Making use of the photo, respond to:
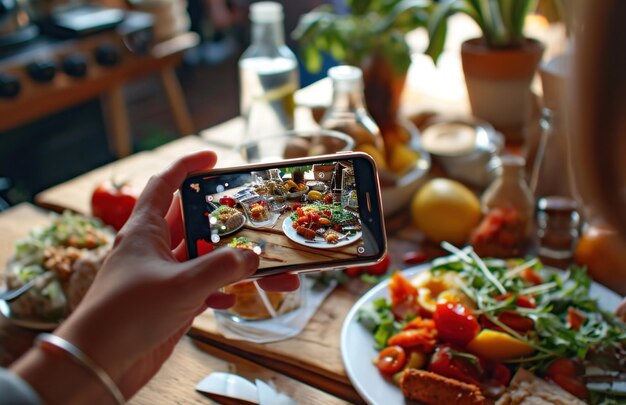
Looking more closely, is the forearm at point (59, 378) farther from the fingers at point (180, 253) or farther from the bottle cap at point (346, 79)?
the bottle cap at point (346, 79)

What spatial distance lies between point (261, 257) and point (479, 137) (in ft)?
2.46

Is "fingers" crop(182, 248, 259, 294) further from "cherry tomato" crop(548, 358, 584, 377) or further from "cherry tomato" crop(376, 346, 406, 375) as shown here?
"cherry tomato" crop(548, 358, 584, 377)

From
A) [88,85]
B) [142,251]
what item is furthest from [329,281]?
[88,85]

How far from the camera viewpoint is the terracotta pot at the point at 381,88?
1435mm

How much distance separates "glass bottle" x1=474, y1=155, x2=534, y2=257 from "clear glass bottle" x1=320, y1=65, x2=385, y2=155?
24 centimetres

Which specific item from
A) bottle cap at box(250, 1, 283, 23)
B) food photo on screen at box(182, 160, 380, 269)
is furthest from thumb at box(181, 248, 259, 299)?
bottle cap at box(250, 1, 283, 23)

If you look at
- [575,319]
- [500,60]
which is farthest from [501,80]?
[575,319]

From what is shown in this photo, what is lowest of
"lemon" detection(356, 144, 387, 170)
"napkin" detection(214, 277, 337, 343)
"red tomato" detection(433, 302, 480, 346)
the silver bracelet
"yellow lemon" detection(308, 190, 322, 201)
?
"napkin" detection(214, 277, 337, 343)

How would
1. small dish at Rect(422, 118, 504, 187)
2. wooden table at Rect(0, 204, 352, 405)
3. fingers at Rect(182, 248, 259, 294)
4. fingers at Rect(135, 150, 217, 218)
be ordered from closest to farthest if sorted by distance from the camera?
fingers at Rect(182, 248, 259, 294) → fingers at Rect(135, 150, 217, 218) → wooden table at Rect(0, 204, 352, 405) → small dish at Rect(422, 118, 504, 187)

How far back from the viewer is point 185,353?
0.95 m

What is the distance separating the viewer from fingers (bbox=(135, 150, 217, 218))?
0.76m

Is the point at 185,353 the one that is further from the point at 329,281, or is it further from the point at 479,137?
the point at 479,137

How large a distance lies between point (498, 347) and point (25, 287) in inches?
27.2

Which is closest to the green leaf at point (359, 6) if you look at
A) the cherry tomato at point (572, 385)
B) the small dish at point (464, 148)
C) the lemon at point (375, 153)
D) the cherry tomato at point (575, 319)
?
the small dish at point (464, 148)
